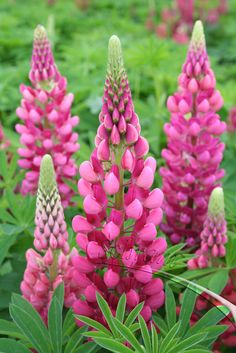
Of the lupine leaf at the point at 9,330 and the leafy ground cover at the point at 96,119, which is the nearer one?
the leafy ground cover at the point at 96,119

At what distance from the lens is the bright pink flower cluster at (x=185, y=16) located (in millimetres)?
7170

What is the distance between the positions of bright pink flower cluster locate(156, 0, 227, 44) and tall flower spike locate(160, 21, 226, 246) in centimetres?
443

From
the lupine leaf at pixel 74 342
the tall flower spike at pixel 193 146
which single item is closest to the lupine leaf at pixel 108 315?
the lupine leaf at pixel 74 342

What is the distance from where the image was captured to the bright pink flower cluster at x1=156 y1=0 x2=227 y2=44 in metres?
7.17

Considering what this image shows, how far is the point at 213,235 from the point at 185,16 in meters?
5.92

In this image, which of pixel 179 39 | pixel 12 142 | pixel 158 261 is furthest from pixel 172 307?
pixel 179 39

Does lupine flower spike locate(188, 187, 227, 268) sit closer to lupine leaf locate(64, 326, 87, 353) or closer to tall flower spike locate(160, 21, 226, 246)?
tall flower spike locate(160, 21, 226, 246)

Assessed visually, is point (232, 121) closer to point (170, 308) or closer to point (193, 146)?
point (193, 146)

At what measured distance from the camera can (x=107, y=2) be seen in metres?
8.50

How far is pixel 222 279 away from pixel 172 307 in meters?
0.40

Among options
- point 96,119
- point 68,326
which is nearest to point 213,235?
point 68,326

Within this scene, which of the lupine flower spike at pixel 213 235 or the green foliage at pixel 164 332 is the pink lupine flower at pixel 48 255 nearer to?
the green foliage at pixel 164 332

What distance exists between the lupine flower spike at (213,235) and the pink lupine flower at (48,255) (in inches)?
17.8

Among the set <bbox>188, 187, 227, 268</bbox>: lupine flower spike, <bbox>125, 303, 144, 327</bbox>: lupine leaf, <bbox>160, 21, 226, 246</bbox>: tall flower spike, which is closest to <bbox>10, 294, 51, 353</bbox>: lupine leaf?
<bbox>125, 303, 144, 327</bbox>: lupine leaf
